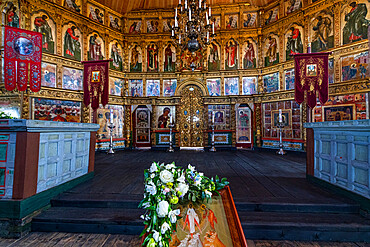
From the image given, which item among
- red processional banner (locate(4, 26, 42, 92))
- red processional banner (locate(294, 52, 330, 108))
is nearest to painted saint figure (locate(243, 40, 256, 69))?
red processional banner (locate(294, 52, 330, 108))

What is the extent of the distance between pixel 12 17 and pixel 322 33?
1418cm

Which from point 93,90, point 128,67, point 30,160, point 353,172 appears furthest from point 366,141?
point 128,67

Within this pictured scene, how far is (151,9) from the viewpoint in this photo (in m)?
11.7

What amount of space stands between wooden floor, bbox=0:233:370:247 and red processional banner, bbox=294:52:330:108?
4.74m

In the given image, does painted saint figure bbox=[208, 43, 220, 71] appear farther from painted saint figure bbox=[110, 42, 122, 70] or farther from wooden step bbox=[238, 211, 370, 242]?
wooden step bbox=[238, 211, 370, 242]

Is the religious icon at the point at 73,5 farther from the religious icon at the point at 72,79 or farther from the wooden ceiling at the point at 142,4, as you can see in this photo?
the religious icon at the point at 72,79

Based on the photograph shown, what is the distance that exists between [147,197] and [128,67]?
38.5 ft

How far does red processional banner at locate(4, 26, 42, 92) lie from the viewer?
13.1 feet

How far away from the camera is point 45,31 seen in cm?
852

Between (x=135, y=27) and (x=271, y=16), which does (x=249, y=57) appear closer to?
(x=271, y=16)

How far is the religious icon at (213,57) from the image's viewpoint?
1156 centimetres

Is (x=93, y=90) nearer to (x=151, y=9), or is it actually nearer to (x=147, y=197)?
(x=147, y=197)

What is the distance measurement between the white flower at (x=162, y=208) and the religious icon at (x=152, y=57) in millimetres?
11506

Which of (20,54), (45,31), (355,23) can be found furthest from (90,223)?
(355,23)
